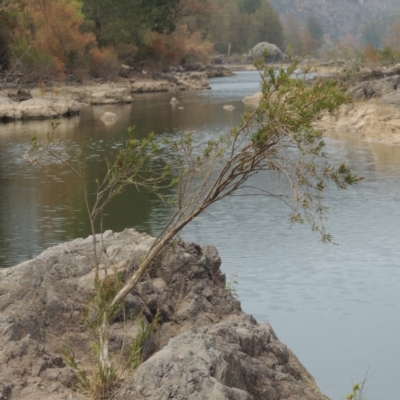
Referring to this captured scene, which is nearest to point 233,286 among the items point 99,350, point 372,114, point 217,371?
point 99,350

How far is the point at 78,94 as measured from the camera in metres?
47.4

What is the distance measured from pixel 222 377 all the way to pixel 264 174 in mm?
16343

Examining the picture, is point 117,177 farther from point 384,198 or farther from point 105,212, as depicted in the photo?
point 384,198

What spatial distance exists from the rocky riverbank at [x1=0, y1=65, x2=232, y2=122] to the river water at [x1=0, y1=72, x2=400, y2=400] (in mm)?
11124

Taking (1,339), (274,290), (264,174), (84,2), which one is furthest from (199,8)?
(1,339)

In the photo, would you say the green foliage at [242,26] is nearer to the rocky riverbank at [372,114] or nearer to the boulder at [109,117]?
the boulder at [109,117]

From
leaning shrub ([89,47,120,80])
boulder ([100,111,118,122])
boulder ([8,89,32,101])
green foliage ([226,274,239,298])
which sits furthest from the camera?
leaning shrub ([89,47,120,80])

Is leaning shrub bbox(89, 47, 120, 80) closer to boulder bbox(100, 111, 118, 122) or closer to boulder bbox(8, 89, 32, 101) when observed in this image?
boulder bbox(8, 89, 32, 101)

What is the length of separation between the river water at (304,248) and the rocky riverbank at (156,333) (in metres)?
1.26

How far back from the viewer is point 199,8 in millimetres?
77312

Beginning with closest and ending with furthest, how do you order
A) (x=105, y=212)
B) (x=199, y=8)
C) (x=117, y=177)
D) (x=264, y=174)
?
(x=117, y=177), (x=105, y=212), (x=264, y=174), (x=199, y=8)

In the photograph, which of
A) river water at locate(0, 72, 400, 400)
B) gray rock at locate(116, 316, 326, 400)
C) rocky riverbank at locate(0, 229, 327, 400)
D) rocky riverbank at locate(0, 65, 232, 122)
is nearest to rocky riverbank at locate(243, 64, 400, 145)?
river water at locate(0, 72, 400, 400)

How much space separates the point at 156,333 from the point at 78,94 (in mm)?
40658

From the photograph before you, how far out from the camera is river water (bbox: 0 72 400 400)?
976 centimetres
